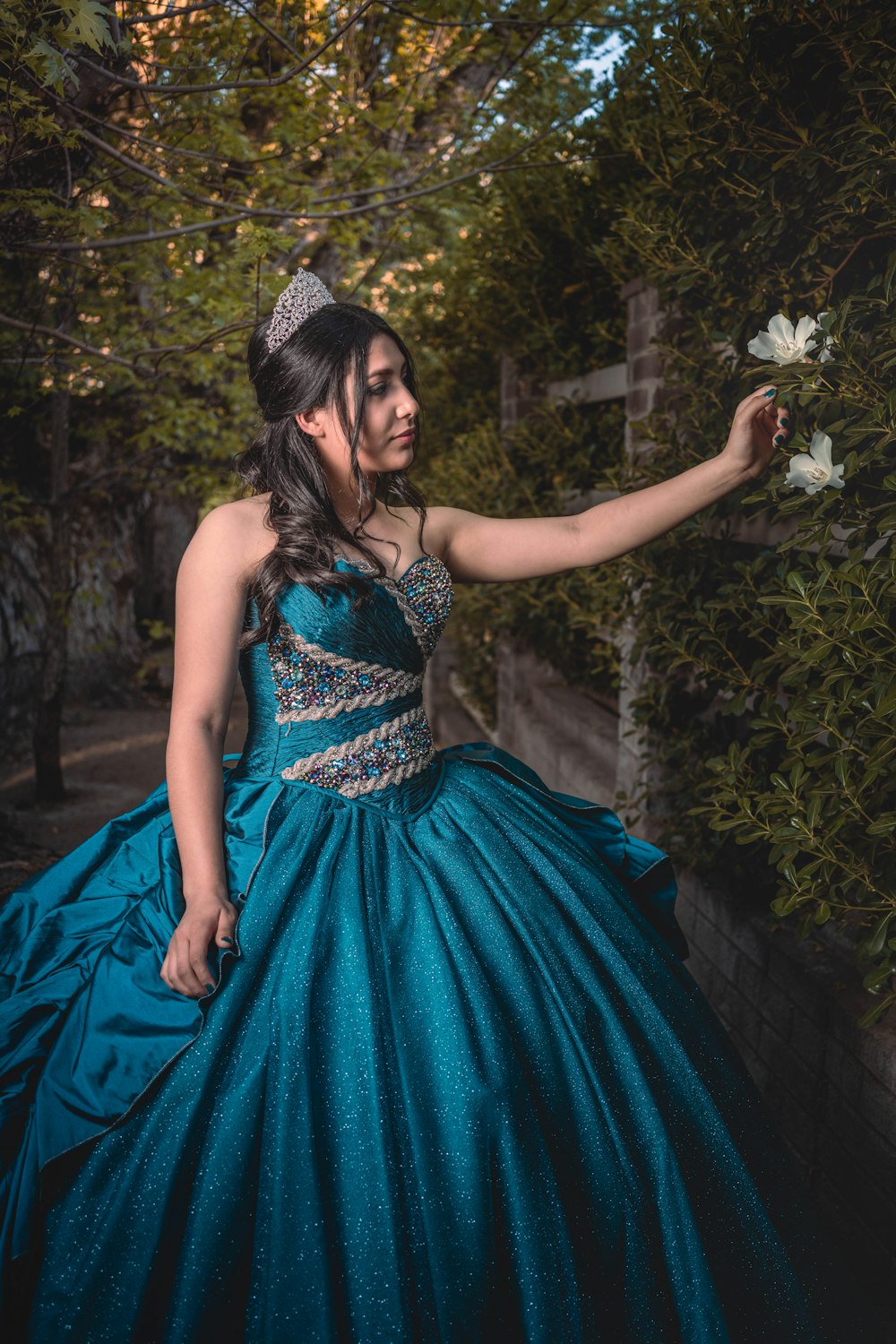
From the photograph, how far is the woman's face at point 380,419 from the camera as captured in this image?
198 cm

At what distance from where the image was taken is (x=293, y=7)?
295 centimetres

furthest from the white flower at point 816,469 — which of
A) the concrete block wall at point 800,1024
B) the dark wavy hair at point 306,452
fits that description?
the dark wavy hair at point 306,452

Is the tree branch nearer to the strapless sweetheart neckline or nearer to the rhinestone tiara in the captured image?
the rhinestone tiara

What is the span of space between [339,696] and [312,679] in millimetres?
59

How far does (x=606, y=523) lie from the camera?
214 centimetres

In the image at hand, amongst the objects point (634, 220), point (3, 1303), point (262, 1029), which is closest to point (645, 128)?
point (634, 220)

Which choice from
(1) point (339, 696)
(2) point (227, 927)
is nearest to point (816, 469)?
(1) point (339, 696)

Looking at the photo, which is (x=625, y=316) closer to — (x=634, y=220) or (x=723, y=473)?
(x=634, y=220)

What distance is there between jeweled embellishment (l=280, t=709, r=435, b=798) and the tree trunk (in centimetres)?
384

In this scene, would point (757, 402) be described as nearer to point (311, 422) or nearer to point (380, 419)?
point (380, 419)

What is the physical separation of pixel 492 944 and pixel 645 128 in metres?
2.12

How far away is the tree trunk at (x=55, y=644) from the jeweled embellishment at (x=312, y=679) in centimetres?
379

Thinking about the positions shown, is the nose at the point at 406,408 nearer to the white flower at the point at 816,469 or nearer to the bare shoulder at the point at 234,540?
the bare shoulder at the point at 234,540

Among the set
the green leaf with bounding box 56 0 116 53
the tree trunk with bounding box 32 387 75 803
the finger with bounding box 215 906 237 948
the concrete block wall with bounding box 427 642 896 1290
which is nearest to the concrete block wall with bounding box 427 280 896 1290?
the concrete block wall with bounding box 427 642 896 1290
